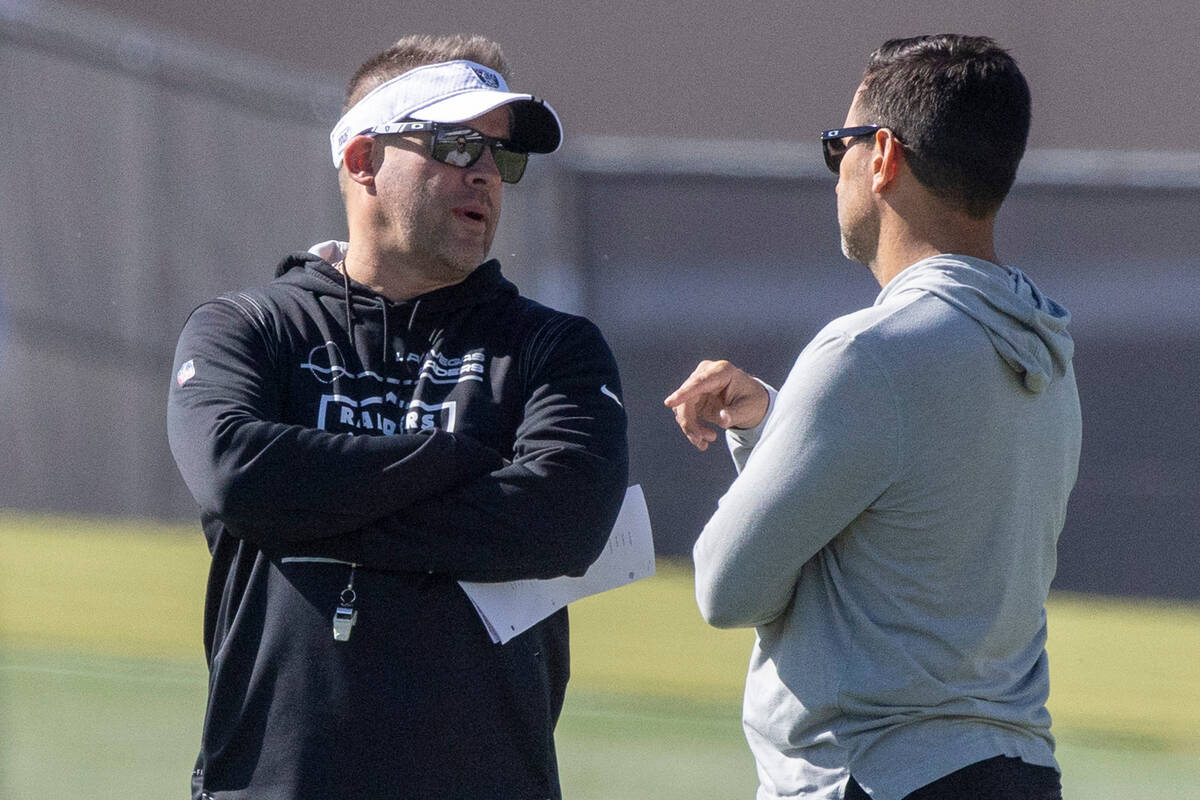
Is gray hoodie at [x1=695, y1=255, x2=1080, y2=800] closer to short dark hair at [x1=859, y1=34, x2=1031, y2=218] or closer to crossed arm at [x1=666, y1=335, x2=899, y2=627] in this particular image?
crossed arm at [x1=666, y1=335, x2=899, y2=627]

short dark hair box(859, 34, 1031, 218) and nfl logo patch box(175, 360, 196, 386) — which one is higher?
short dark hair box(859, 34, 1031, 218)

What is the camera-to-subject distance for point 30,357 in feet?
26.4

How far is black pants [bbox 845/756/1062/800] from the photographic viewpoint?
1.86 meters

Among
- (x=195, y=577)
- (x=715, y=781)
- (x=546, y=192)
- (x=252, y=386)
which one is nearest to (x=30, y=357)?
(x=195, y=577)

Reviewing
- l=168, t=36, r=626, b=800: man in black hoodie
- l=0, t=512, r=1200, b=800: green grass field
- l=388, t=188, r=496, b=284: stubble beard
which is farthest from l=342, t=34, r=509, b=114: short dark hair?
l=0, t=512, r=1200, b=800: green grass field

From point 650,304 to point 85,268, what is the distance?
3.52 m

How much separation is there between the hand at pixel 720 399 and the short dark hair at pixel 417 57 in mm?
815

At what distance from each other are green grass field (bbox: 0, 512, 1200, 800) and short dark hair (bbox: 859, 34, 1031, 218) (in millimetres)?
3199

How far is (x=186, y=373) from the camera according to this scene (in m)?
2.43

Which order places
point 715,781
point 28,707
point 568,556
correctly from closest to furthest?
point 568,556, point 715,781, point 28,707

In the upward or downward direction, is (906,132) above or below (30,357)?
above

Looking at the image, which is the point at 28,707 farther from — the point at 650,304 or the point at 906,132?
the point at 906,132

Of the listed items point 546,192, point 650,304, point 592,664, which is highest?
point 546,192

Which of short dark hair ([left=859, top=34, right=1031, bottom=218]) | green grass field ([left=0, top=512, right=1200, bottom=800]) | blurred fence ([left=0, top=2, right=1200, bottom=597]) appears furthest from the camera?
blurred fence ([left=0, top=2, right=1200, bottom=597])
